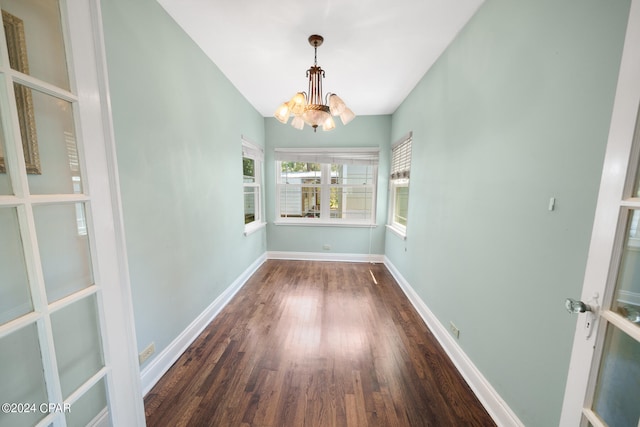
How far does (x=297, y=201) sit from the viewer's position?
441 centimetres

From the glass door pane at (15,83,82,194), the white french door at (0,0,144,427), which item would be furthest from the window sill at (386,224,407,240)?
the glass door pane at (15,83,82,194)

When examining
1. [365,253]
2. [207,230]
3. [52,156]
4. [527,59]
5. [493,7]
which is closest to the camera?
[52,156]

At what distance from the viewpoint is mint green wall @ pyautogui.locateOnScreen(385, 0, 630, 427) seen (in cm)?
93

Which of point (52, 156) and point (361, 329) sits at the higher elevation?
point (52, 156)

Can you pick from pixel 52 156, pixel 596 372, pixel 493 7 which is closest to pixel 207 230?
pixel 52 156

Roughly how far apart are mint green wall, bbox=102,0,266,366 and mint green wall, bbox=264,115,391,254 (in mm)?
1518

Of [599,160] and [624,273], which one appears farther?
[599,160]

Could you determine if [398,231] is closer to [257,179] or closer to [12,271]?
[257,179]

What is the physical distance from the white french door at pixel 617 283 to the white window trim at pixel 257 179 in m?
3.25

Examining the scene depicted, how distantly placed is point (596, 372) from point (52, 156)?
2.14 m

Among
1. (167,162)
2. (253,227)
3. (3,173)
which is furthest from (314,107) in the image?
(253,227)

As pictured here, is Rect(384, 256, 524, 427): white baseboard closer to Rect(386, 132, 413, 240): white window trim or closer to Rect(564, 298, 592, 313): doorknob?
Rect(564, 298, 592, 313): doorknob

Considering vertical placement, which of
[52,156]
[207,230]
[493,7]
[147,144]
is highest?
[493,7]

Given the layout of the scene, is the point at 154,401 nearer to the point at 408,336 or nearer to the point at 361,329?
the point at 361,329
